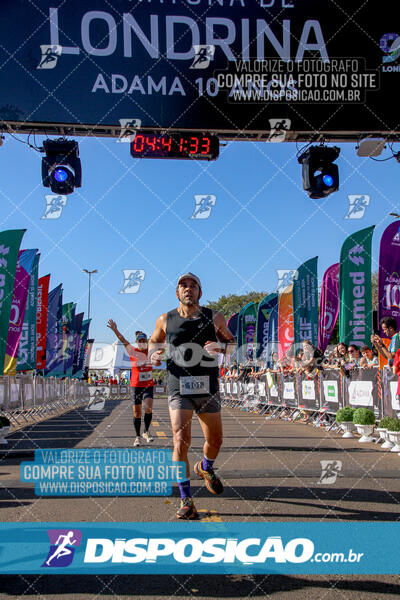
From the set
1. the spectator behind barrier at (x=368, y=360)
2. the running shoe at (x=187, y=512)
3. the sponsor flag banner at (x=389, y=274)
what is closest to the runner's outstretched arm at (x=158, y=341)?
the running shoe at (x=187, y=512)

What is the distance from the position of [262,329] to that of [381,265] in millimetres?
15435

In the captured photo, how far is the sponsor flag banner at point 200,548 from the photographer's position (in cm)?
422

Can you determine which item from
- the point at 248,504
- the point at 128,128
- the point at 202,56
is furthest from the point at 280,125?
the point at 248,504

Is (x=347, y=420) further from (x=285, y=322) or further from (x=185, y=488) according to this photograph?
(x=285, y=322)

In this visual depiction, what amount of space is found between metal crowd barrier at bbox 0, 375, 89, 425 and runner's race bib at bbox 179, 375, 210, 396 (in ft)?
39.4

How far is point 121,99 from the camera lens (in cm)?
1107

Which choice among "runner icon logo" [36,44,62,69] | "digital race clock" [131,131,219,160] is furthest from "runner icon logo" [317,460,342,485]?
"runner icon logo" [36,44,62,69]

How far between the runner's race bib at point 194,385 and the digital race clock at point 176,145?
20.1 ft

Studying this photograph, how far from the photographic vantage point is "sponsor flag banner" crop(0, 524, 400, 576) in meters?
4.22

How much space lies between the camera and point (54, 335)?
29.2 meters

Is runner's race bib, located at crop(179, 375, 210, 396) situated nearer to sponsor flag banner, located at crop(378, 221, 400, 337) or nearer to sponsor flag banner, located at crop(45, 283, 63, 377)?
sponsor flag banner, located at crop(378, 221, 400, 337)

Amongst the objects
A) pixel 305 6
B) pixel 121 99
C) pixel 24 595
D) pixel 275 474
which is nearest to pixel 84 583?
pixel 24 595

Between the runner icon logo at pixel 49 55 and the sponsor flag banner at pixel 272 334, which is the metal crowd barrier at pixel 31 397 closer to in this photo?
the runner icon logo at pixel 49 55

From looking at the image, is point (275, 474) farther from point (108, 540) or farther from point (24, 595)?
point (24, 595)
